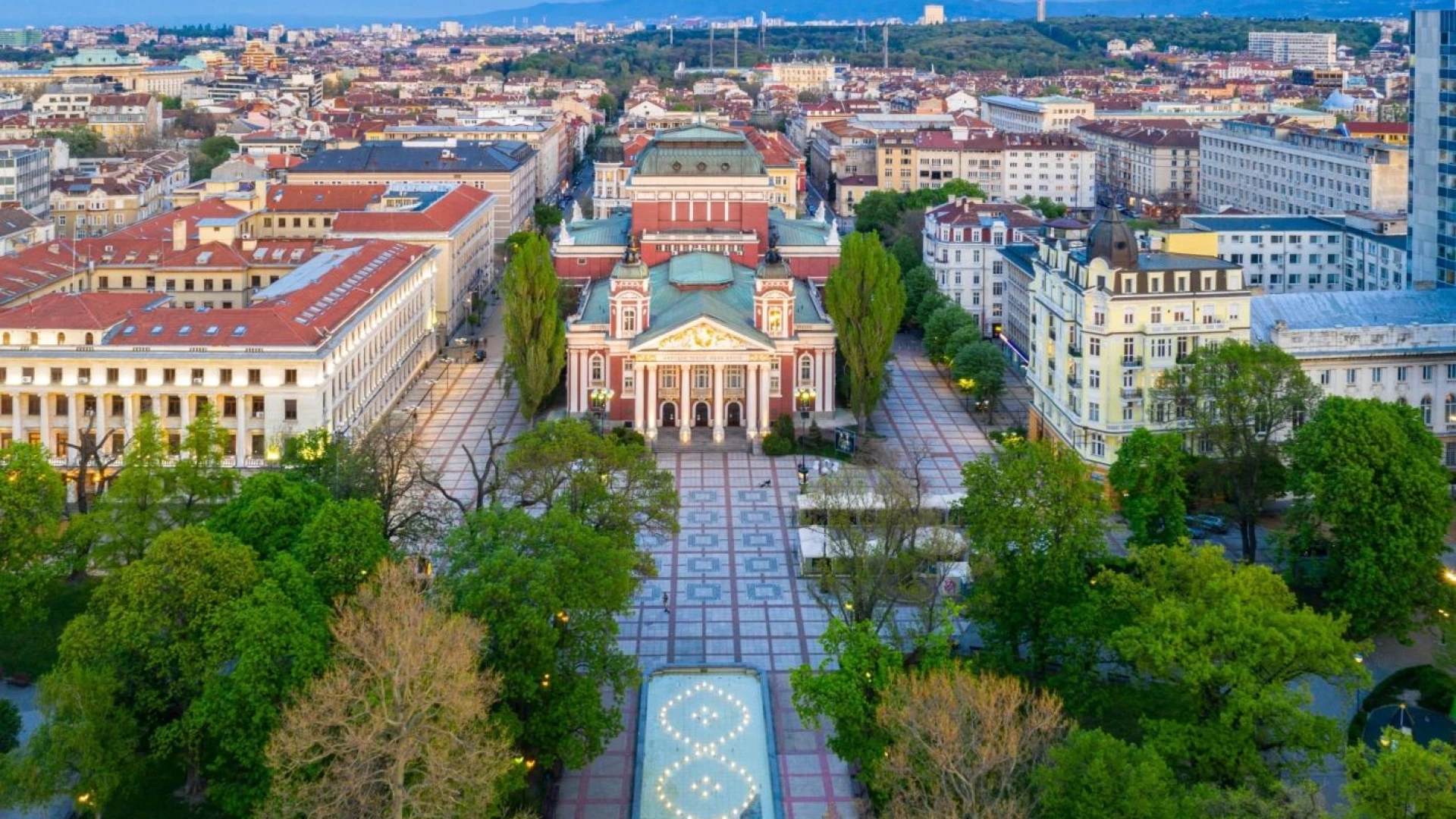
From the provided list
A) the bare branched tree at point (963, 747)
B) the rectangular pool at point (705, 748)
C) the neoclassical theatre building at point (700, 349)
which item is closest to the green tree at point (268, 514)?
the rectangular pool at point (705, 748)

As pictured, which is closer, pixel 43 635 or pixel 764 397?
pixel 43 635

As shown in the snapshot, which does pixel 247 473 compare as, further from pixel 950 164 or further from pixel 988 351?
pixel 950 164

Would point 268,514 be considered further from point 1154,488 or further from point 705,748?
point 1154,488

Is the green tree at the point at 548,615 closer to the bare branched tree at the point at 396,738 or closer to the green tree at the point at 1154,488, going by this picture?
the bare branched tree at the point at 396,738

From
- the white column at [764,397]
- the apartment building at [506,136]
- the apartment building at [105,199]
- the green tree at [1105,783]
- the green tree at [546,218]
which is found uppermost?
the apartment building at [506,136]

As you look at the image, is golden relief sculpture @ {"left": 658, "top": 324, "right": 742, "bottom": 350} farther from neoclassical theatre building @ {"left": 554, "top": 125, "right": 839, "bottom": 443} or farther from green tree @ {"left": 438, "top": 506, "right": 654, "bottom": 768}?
green tree @ {"left": 438, "top": 506, "right": 654, "bottom": 768}

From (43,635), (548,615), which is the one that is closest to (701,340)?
(43,635)
